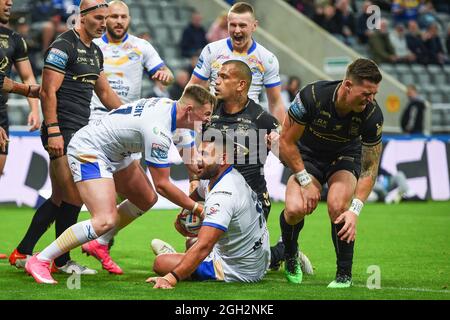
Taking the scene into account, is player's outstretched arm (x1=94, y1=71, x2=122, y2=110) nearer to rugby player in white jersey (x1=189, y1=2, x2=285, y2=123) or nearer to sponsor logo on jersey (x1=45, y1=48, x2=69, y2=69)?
sponsor logo on jersey (x1=45, y1=48, x2=69, y2=69)

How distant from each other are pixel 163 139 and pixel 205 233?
0.87 meters

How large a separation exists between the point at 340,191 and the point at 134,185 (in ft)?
6.21

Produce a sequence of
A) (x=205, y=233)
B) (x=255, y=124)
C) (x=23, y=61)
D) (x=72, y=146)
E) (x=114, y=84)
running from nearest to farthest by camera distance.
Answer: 1. (x=205, y=233)
2. (x=72, y=146)
3. (x=255, y=124)
4. (x=23, y=61)
5. (x=114, y=84)

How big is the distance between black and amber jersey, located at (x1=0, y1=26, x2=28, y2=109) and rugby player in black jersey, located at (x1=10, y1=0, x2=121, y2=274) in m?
1.04

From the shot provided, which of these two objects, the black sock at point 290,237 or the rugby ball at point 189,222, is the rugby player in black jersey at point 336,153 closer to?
the black sock at point 290,237

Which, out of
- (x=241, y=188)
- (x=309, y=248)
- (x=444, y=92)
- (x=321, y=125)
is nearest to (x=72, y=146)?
(x=241, y=188)

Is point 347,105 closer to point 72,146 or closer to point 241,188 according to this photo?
point 241,188

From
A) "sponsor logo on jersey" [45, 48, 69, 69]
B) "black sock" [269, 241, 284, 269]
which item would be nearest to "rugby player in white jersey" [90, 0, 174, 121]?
"sponsor logo on jersey" [45, 48, 69, 69]

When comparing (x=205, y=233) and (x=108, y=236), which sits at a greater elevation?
(x=205, y=233)

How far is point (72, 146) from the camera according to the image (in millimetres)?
8297

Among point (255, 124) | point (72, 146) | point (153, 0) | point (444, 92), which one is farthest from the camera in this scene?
point (444, 92)

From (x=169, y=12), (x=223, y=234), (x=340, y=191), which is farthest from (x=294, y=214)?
(x=169, y=12)

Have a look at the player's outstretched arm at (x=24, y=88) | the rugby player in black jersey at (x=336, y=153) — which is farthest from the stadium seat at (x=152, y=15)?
the rugby player in black jersey at (x=336, y=153)

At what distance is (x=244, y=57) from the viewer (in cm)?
1027
